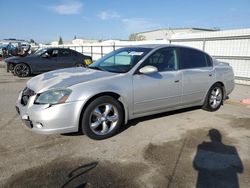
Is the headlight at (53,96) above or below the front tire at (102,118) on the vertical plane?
above

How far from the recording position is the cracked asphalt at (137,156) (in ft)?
10.4

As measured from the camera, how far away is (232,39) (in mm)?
10484

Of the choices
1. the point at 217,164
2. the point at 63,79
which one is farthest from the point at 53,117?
the point at 217,164

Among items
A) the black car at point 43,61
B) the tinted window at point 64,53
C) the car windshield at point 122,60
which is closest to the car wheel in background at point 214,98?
the car windshield at point 122,60

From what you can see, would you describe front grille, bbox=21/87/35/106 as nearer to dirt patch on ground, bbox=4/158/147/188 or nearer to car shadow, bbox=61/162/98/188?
dirt patch on ground, bbox=4/158/147/188

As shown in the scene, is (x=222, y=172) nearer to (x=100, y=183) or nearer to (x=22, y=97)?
(x=100, y=183)

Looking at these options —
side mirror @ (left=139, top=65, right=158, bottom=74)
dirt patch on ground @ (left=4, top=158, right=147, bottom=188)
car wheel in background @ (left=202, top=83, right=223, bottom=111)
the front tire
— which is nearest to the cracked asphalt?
dirt patch on ground @ (left=4, top=158, right=147, bottom=188)

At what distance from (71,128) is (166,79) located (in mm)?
2096

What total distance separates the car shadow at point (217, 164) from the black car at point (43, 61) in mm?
9287

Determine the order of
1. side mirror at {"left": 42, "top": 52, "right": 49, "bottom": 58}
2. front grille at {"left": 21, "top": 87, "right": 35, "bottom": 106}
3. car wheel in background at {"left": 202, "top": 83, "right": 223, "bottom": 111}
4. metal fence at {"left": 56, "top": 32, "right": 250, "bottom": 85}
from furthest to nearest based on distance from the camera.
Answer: side mirror at {"left": 42, "top": 52, "right": 49, "bottom": 58} < metal fence at {"left": 56, "top": 32, "right": 250, "bottom": 85} < car wheel in background at {"left": 202, "top": 83, "right": 223, "bottom": 111} < front grille at {"left": 21, "top": 87, "right": 35, "bottom": 106}

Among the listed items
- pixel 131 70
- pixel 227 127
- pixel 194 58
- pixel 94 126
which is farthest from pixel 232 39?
pixel 94 126

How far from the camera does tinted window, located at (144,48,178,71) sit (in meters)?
5.06

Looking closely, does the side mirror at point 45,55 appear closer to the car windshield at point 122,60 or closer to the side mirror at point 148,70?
the car windshield at point 122,60

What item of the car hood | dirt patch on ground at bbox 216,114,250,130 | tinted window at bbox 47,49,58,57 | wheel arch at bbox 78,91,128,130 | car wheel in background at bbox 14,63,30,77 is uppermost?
tinted window at bbox 47,49,58,57
